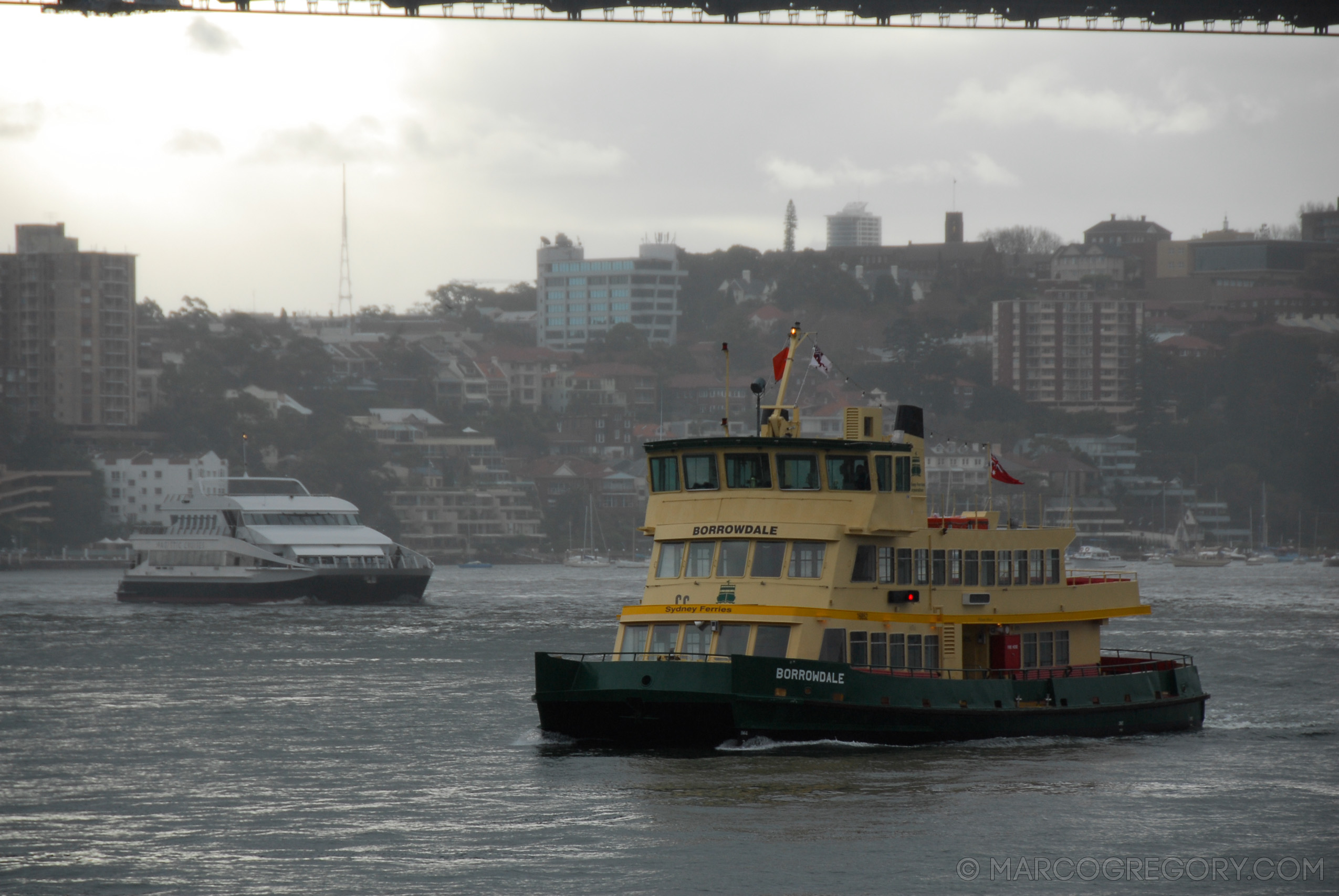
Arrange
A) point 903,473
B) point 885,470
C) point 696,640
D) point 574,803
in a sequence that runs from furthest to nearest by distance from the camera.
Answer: point 903,473 → point 885,470 → point 696,640 → point 574,803

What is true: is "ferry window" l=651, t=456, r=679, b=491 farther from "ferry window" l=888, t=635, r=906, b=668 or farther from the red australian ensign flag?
the red australian ensign flag

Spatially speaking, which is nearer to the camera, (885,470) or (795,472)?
(795,472)

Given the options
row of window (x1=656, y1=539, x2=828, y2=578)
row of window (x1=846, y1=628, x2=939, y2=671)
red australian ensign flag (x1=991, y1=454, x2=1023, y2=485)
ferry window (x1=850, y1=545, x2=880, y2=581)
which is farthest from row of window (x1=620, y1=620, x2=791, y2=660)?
red australian ensign flag (x1=991, y1=454, x2=1023, y2=485)

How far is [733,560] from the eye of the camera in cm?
3284

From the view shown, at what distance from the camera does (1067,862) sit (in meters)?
25.2

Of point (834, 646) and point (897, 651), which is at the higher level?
point (834, 646)

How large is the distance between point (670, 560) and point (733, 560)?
139cm

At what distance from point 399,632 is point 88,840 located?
52103 mm

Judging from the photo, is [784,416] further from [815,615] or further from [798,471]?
[815,615]

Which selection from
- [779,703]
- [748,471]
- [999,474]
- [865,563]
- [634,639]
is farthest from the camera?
[999,474]

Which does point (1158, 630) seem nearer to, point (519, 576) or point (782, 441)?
point (782, 441)

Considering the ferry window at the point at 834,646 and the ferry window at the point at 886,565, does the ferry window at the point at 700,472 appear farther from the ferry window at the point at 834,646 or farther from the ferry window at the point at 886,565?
the ferry window at the point at 834,646

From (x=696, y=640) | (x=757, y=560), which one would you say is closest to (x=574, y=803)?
(x=696, y=640)

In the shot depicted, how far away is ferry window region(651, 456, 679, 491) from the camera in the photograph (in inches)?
1352
